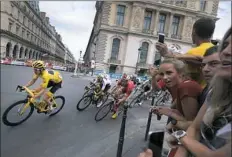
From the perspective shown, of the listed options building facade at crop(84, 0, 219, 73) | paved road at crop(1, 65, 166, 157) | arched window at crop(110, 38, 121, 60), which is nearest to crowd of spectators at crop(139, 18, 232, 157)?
building facade at crop(84, 0, 219, 73)

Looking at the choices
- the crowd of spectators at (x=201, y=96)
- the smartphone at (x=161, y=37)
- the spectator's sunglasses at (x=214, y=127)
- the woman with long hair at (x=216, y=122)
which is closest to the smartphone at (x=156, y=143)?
the crowd of spectators at (x=201, y=96)

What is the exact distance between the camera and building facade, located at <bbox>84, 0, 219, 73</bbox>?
113cm

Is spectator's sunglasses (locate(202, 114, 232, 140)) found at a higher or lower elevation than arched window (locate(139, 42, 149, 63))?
lower

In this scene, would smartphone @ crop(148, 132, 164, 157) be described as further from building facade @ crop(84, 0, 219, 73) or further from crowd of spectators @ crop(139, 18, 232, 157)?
building facade @ crop(84, 0, 219, 73)

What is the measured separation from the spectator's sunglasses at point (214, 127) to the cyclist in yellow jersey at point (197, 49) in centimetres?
55

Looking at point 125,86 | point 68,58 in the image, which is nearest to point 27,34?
point 68,58

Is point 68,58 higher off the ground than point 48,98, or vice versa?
point 68,58

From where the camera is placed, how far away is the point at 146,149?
1003mm

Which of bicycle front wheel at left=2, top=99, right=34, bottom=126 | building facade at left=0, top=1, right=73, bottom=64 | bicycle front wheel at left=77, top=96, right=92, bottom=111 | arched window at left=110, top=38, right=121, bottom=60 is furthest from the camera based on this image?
bicycle front wheel at left=77, top=96, right=92, bottom=111

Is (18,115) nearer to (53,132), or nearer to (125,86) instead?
(53,132)

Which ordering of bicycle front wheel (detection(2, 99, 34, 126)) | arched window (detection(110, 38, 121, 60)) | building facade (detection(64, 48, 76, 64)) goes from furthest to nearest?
arched window (detection(110, 38, 121, 60)) → building facade (detection(64, 48, 76, 64)) → bicycle front wheel (detection(2, 99, 34, 126))

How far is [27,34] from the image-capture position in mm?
695

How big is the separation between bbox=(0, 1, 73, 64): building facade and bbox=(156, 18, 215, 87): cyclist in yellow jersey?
723mm

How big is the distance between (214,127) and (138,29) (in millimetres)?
585
